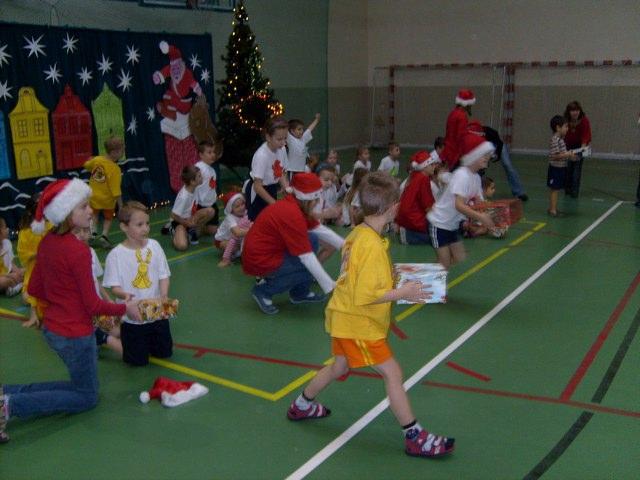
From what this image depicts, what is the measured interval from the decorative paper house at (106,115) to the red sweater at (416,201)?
5394mm

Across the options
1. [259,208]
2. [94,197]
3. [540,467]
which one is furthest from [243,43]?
[540,467]

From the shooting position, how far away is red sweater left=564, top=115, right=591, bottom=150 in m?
11.6

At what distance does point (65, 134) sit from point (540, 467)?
8.93 metres

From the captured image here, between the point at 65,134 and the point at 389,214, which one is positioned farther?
the point at 65,134

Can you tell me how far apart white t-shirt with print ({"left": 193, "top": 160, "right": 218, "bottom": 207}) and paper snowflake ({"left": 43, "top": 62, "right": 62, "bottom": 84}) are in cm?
286

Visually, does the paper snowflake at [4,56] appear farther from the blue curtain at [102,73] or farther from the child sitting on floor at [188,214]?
the child sitting on floor at [188,214]

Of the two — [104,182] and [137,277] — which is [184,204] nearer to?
[104,182]

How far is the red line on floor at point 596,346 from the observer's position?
Answer: 4.83m

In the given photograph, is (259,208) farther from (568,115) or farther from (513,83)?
(513,83)

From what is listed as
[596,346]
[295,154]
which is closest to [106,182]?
[295,154]

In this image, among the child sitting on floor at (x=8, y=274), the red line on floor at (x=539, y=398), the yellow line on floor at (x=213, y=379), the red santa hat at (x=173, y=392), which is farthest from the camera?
the child sitting on floor at (x=8, y=274)

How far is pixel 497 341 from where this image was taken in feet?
18.9

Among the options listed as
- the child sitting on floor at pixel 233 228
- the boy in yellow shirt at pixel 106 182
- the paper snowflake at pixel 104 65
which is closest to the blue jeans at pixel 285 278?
the child sitting on floor at pixel 233 228

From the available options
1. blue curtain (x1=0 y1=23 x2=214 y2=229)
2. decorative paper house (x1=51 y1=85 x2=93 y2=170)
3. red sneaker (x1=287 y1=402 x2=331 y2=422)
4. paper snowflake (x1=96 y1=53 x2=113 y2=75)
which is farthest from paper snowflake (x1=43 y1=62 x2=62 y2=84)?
red sneaker (x1=287 y1=402 x2=331 y2=422)
